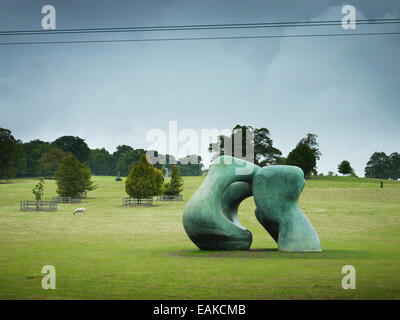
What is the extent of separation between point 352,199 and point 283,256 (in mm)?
46163

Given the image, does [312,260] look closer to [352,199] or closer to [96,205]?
[96,205]

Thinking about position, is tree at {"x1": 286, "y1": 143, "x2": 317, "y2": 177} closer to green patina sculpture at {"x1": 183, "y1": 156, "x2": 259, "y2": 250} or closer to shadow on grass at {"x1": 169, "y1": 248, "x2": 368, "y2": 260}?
shadow on grass at {"x1": 169, "y1": 248, "x2": 368, "y2": 260}

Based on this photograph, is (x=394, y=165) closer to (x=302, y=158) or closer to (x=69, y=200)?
(x=302, y=158)

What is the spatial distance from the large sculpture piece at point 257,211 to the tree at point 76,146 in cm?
12033

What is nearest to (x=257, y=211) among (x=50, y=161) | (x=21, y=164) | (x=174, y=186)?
(x=174, y=186)

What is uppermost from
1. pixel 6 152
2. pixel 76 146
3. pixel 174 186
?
pixel 76 146

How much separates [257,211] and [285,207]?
1.29 m

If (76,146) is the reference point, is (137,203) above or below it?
below

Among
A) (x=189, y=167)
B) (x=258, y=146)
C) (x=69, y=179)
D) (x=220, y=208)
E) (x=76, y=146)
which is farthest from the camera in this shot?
(x=189, y=167)

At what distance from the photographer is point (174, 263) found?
1827cm

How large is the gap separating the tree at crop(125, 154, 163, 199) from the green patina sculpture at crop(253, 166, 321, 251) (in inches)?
1499

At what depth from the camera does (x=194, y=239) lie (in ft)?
71.1

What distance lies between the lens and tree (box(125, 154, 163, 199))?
5816 cm
